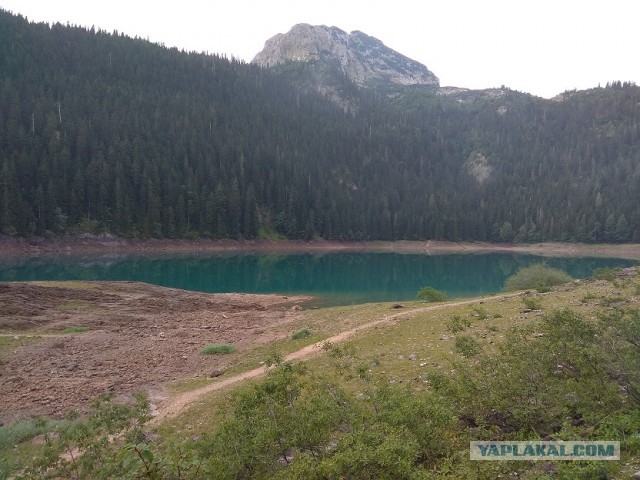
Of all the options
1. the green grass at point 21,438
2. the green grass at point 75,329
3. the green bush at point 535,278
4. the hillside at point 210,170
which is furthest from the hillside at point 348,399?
the hillside at point 210,170

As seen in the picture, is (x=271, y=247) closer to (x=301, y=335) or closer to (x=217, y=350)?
(x=301, y=335)

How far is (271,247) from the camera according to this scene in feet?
370

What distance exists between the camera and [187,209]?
10844 cm

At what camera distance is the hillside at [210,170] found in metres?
99.5

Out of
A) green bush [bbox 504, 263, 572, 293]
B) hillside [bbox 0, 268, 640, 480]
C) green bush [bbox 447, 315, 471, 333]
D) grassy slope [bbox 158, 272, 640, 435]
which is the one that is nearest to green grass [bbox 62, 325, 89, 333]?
hillside [bbox 0, 268, 640, 480]

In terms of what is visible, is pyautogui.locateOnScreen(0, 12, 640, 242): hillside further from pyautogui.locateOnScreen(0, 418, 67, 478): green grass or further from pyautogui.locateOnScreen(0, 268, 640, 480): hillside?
pyautogui.locateOnScreen(0, 418, 67, 478): green grass

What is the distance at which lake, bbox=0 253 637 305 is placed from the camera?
5078 cm

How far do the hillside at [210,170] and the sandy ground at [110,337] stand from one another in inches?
2389

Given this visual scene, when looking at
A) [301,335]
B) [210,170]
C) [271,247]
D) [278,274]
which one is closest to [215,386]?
[301,335]

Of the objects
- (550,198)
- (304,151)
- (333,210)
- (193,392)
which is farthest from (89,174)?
(550,198)

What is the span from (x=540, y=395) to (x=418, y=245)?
13111cm

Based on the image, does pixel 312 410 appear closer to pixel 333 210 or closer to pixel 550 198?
pixel 333 210

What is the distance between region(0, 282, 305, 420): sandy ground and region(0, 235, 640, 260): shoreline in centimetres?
5324

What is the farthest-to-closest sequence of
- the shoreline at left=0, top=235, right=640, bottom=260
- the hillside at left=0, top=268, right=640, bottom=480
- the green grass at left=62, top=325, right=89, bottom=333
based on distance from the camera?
the shoreline at left=0, top=235, right=640, bottom=260 < the green grass at left=62, top=325, right=89, bottom=333 < the hillside at left=0, top=268, right=640, bottom=480
